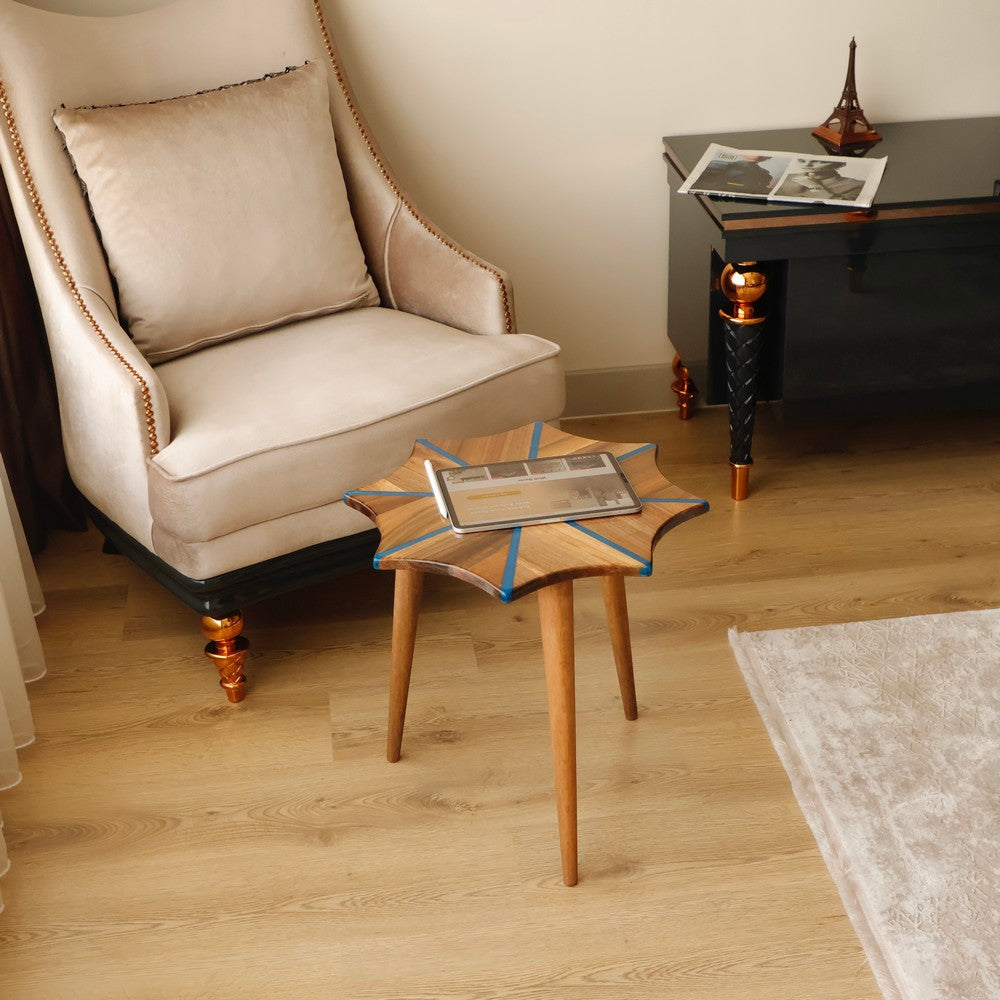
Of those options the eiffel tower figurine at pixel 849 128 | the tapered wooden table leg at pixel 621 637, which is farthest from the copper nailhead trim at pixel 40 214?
the eiffel tower figurine at pixel 849 128

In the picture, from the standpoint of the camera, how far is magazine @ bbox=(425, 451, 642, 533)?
1.42m

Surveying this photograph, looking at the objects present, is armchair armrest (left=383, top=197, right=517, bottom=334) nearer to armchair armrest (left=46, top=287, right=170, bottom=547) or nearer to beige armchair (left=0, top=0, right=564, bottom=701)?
beige armchair (left=0, top=0, right=564, bottom=701)

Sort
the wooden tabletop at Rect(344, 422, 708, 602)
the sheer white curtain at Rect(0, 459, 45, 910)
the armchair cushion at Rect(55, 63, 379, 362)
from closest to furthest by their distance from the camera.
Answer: the wooden tabletop at Rect(344, 422, 708, 602)
the sheer white curtain at Rect(0, 459, 45, 910)
the armchair cushion at Rect(55, 63, 379, 362)

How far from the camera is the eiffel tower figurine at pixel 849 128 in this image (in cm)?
234

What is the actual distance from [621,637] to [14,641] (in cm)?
93

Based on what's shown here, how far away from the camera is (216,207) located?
1.97 m

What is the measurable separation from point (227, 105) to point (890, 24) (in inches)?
54.0

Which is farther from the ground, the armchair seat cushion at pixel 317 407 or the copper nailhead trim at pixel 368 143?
the copper nailhead trim at pixel 368 143

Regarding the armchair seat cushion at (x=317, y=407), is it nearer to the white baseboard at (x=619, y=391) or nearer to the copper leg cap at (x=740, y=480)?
the copper leg cap at (x=740, y=480)

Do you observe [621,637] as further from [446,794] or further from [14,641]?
[14,641]

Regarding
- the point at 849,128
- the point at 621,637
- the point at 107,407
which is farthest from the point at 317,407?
the point at 849,128

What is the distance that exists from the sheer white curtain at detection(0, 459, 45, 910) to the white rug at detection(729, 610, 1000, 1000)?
1.09 m

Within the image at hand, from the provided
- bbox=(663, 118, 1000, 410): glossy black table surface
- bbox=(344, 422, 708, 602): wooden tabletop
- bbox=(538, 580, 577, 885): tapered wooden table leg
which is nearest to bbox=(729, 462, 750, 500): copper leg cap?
bbox=(663, 118, 1000, 410): glossy black table surface

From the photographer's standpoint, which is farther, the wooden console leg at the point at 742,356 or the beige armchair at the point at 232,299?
the wooden console leg at the point at 742,356
